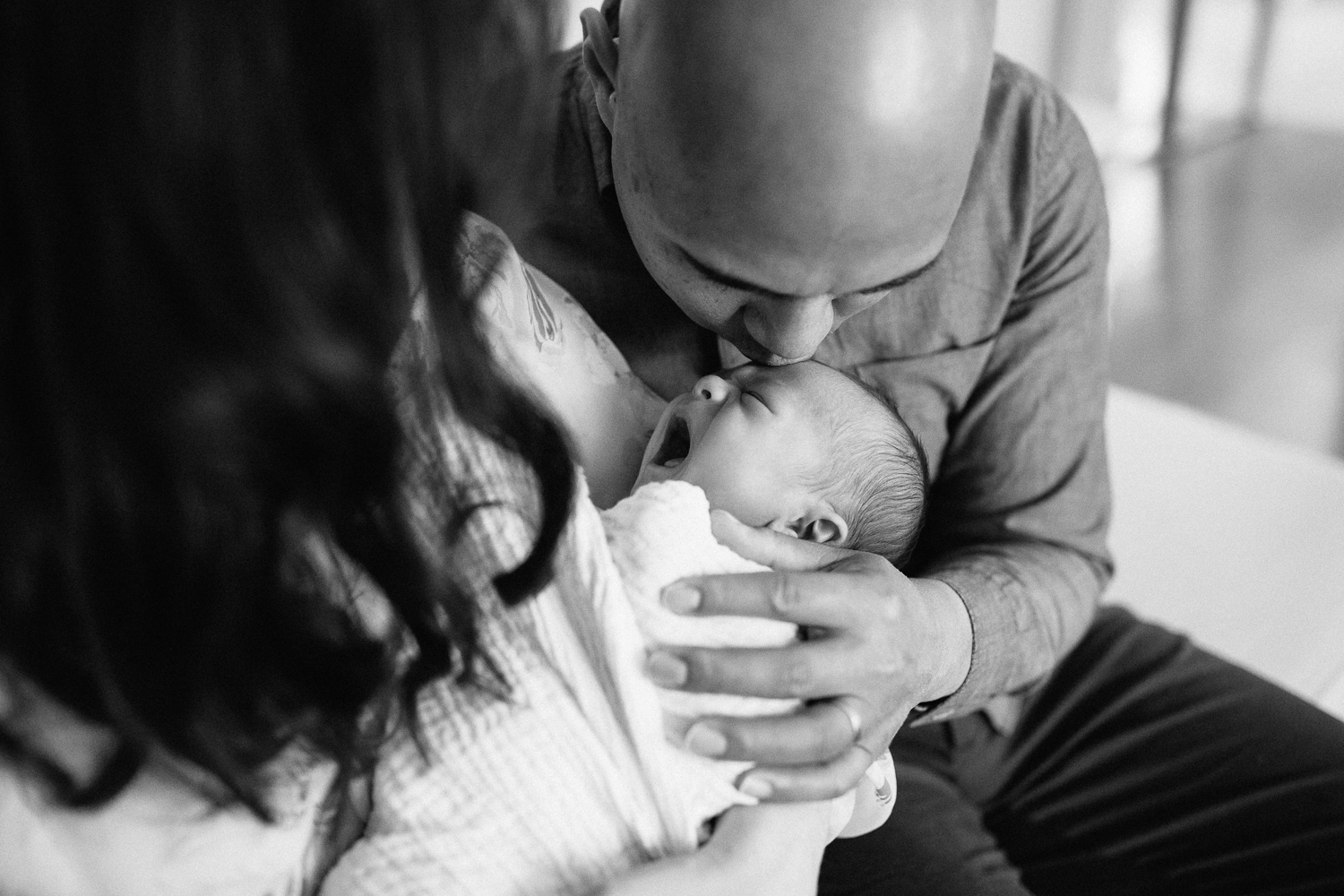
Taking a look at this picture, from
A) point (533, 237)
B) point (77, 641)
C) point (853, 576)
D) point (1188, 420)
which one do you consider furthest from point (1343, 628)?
point (77, 641)

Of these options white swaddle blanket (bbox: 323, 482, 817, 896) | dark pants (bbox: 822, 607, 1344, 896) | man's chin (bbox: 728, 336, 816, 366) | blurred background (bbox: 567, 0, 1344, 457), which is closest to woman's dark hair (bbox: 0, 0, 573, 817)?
white swaddle blanket (bbox: 323, 482, 817, 896)

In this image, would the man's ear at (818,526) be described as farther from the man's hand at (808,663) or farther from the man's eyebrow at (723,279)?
the man's eyebrow at (723,279)

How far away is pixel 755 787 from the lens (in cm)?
75

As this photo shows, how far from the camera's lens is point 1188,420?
173 centimetres

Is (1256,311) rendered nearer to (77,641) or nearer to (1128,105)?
(1128,105)

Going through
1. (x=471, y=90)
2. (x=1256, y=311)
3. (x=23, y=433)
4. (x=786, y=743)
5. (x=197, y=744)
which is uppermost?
(x=471, y=90)

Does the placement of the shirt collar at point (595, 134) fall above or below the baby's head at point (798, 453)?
above

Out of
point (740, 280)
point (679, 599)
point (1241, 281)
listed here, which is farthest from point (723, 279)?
point (1241, 281)

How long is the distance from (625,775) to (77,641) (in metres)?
0.32

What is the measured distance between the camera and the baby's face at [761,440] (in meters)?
0.91

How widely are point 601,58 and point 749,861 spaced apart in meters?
0.58

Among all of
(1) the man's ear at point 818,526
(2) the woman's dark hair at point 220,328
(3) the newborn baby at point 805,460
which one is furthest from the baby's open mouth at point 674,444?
(2) the woman's dark hair at point 220,328

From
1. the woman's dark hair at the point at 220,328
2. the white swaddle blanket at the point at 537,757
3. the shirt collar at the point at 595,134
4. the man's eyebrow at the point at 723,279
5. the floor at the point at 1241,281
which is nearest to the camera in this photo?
the woman's dark hair at the point at 220,328

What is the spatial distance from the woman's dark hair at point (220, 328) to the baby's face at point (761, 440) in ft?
1.02
